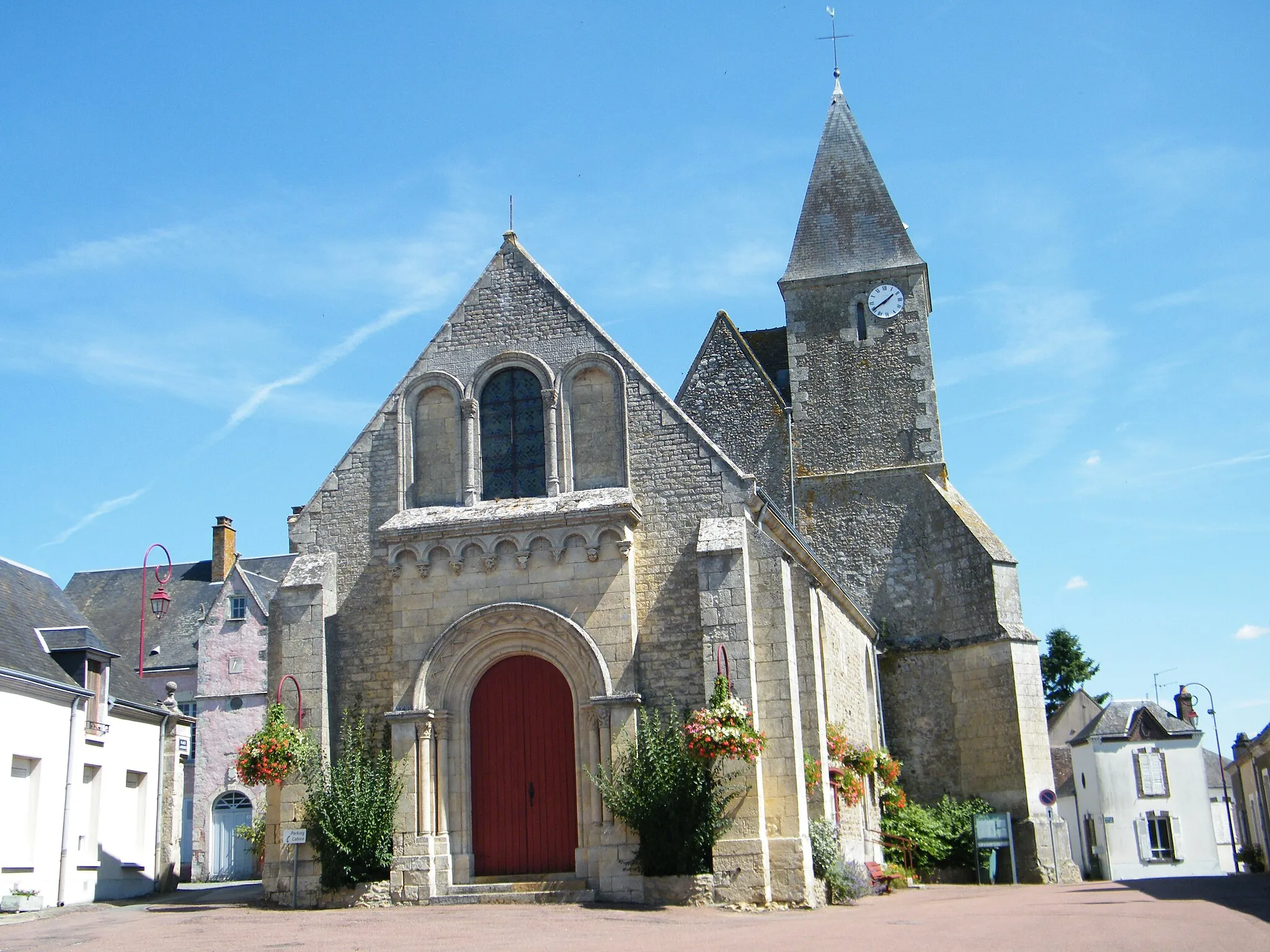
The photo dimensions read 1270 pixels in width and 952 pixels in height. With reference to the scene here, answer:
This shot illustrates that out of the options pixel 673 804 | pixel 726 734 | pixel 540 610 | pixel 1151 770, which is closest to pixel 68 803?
pixel 540 610

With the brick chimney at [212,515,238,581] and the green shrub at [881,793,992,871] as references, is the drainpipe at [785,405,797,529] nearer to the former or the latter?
the green shrub at [881,793,992,871]

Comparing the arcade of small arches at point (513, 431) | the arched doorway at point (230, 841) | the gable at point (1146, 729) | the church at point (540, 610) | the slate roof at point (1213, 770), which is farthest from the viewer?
the slate roof at point (1213, 770)

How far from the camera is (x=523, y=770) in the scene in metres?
15.7

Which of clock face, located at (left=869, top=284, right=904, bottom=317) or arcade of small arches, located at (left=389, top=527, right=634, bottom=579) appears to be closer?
arcade of small arches, located at (left=389, top=527, right=634, bottom=579)

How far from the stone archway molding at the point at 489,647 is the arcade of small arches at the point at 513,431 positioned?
1684 mm

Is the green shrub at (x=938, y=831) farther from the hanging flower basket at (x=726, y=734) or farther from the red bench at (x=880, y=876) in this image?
the hanging flower basket at (x=726, y=734)

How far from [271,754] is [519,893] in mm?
3494

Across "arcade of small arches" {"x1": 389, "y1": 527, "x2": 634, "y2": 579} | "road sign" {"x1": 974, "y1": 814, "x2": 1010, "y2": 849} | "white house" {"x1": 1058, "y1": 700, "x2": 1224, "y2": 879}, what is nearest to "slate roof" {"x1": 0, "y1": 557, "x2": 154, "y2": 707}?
"arcade of small arches" {"x1": 389, "y1": 527, "x2": 634, "y2": 579}

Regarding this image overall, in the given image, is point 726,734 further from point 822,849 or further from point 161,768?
point 161,768

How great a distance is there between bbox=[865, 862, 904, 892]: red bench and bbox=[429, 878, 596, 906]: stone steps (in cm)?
473

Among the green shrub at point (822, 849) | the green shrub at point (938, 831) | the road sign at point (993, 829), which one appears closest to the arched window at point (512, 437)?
the green shrub at point (822, 849)

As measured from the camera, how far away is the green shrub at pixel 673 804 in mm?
14148

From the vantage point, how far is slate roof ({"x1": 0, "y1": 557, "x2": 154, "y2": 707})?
16.7 m

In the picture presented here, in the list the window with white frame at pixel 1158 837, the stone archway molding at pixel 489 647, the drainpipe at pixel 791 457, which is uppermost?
the drainpipe at pixel 791 457
